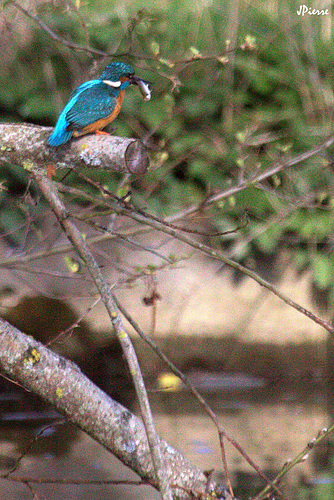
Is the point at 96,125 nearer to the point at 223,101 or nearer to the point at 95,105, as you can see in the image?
the point at 95,105

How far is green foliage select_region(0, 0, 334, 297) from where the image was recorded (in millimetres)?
4473

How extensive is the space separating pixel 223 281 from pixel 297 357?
71cm

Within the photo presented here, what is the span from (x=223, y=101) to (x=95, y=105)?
311 cm

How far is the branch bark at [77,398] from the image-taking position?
1.74 m

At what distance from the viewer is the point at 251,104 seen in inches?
193

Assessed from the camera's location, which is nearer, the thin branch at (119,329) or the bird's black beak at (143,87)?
the thin branch at (119,329)

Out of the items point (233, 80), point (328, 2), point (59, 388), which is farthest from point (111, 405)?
point (328, 2)

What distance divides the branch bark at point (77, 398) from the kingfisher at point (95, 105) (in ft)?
1.68

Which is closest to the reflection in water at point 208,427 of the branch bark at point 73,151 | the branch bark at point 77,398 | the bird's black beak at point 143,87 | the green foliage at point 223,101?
the branch bark at point 77,398

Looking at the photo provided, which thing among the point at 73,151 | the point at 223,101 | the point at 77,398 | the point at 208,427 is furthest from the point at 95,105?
the point at 223,101

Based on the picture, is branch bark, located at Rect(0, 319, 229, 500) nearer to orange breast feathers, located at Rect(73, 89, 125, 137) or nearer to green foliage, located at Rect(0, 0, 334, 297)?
orange breast feathers, located at Rect(73, 89, 125, 137)

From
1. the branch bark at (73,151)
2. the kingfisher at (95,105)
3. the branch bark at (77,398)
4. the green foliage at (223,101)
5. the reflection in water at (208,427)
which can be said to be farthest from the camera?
the green foliage at (223,101)

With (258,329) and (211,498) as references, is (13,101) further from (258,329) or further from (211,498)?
(211,498)

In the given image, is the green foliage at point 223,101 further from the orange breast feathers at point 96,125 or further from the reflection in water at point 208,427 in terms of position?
the orange breast feathers at point 96,125
